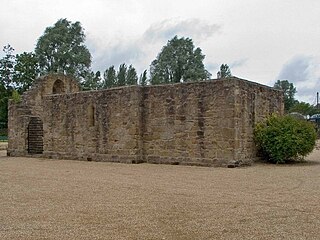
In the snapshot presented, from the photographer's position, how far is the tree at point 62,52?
43688mm

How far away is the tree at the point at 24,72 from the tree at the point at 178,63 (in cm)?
1361

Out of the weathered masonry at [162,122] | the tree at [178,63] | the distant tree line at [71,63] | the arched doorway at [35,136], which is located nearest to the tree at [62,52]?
the distant tree line at [71,63]

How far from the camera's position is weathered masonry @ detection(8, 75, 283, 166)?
44.1 feet

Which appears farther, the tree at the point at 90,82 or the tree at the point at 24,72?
the tree at the point at 90,82

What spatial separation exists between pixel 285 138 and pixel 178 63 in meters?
33.8

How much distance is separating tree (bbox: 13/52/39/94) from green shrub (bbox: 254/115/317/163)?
32.4 meters

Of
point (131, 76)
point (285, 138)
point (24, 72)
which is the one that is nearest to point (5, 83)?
point (24, 72)

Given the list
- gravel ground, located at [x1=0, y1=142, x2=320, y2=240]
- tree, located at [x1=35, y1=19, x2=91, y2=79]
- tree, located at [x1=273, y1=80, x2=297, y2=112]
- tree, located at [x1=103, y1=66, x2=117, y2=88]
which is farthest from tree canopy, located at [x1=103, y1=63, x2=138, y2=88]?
gravel ground, located at [x1=0, y1=142, x2=320, y2=240]

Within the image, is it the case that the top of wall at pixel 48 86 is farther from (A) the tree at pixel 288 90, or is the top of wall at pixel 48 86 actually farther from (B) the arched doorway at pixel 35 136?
(A) the tree at pixel 288 90

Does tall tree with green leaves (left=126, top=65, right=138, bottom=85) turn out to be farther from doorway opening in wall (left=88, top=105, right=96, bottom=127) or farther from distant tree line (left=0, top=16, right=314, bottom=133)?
doorway opening in wall (left=88, top=105, right=96, bottom=127)

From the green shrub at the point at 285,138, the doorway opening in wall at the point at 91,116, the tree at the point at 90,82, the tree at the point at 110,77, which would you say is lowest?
the green shrub at the point at 285,138

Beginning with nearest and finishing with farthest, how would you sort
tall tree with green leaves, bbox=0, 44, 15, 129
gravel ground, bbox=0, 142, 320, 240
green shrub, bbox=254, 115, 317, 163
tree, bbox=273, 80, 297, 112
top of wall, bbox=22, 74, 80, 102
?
gravel ground, bbox=0, 142, 320, 240, green shrub, bbox=254, 115, 317, 163, top of wall, bbox=22, 74, 80, 102, tall tree with green leaves, bbox=0, 44, 15, 129, tree, bbox=273, 80, 297, 112

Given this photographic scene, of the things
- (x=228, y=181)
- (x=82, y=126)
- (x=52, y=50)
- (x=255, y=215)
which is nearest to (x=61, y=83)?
(x=82, y=126)

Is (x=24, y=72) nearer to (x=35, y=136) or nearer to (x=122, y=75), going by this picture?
(x=122, y=75)
